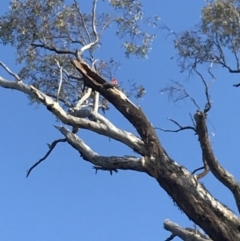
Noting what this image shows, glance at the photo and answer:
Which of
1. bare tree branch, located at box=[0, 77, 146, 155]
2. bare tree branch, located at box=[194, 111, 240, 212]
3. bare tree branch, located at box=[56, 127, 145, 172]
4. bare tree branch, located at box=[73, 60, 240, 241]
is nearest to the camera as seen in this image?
bare tree branch, located at box=[194, 111, 240, 212]

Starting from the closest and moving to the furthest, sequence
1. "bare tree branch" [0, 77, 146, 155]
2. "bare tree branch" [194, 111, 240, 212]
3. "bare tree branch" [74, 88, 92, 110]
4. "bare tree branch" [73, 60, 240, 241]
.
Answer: "bare tree branch" [194, 111, 240, 212], "bare tree branch" [73, 60, 240, 241], "bare tree branch" [0, 77, 146, 155], "bare tree branch" [74, 88, 92, 110]

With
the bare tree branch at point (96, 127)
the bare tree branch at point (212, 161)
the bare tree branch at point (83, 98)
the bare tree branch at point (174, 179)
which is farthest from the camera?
the bare tree branch at point (83, 98)

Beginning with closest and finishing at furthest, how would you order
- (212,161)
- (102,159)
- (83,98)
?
1. (212,161)
2. (102,159)
3. (83,98)

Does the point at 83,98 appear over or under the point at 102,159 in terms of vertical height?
over

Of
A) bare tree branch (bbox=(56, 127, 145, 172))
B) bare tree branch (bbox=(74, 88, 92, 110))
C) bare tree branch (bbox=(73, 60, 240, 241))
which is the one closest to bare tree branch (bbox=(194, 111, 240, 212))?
bare tree branch (bbox=(73, 60, 240, 241))

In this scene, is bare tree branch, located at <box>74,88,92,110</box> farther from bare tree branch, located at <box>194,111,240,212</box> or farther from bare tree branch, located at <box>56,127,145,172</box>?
bare tree branch, located at <box>194,111,240,212</box>

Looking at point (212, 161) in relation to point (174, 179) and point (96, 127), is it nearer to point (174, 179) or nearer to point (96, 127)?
point (174, 179)

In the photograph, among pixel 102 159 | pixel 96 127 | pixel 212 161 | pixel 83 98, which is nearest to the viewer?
pixel 212 161

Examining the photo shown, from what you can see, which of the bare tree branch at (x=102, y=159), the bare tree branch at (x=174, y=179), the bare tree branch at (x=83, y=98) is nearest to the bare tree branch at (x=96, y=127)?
the bare tree branch at (x=102, y=159)

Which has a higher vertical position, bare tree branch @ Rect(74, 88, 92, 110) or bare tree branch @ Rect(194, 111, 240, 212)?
bare tree branch @ Rect(74, 88, 92, 110)

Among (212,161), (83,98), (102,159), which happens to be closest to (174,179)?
(212,161)

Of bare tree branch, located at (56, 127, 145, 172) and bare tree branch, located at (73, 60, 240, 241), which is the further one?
bare tree branch, located at (56, 127, 145, 172)

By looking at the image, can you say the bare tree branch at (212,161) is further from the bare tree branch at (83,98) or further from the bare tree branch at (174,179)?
the bare tree branch at (83,98)

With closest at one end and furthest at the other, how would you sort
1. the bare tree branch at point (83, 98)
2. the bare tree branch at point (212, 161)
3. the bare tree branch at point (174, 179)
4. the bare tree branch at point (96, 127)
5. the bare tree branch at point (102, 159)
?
the bare tree branch at point (212, 161) → the bare tree branch at point (174, 179) → the bare tree branch at point (102, 159) → the bare tree branch at point (96, 127) → the bare tree branch at point (83, 98)
